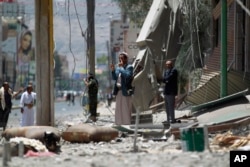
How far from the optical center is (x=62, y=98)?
144 meters

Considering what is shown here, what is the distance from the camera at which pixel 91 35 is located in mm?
30344

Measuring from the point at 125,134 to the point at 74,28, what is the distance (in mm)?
16945

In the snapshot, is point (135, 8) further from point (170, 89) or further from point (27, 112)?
point (170, 89)

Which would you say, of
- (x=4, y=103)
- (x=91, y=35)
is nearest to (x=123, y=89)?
(x=4, y=103)

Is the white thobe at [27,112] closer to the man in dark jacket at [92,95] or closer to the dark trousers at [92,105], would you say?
the man in dark jacket at [92,95]

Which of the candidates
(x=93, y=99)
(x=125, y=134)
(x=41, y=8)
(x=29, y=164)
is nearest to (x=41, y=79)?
(x=41, y=8)

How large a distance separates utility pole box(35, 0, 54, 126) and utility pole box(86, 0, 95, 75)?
374 inches

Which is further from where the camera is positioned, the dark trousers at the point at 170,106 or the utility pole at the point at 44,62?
the utility pole at the point at 44,62

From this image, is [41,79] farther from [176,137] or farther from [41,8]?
[176,137]

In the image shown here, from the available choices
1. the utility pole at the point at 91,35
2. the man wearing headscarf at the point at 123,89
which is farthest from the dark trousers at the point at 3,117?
the man wearing headscarf at the point at 123,89

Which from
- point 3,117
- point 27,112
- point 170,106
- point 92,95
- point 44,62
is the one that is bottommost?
point 3,117

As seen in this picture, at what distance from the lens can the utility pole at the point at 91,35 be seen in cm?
2944

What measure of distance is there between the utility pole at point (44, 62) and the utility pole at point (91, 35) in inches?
374

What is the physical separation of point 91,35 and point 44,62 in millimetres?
11211
